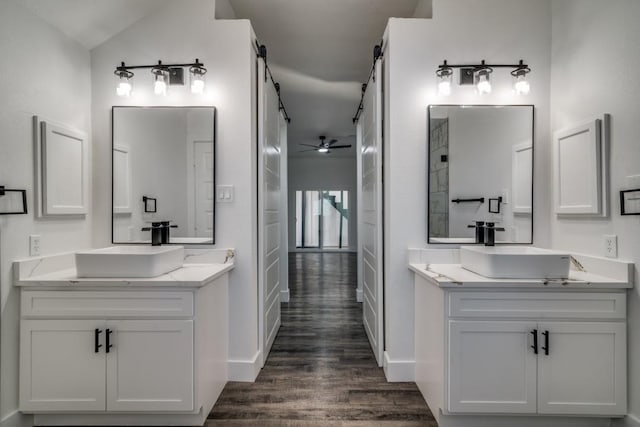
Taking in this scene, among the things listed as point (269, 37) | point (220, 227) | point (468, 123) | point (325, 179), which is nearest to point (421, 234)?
point (468, 123)

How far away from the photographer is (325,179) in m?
10.1

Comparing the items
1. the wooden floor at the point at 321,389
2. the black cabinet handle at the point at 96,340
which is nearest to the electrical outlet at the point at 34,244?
the black cabinet handle at the point at 96,340

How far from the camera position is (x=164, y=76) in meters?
2.40

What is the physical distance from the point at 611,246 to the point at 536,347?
0.73m

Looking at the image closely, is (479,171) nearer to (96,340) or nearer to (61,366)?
(96,340)

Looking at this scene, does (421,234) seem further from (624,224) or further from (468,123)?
(624,224)

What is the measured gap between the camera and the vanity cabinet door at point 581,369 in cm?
183

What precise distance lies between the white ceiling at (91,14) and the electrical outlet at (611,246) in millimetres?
3254

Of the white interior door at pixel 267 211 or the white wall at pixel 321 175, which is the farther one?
the white wall at pixel 321 175

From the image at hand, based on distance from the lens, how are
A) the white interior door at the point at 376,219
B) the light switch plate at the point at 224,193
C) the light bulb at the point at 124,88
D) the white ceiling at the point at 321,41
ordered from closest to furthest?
the light bulb at the point at 124,88, the light switch plate at the point at 224,193, the white interior door at the point at 376,219, the white ceiling at the point at 321,41

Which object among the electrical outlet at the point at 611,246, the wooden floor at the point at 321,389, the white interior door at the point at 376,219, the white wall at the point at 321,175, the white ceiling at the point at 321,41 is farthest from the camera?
the white wall at the point at 321,175

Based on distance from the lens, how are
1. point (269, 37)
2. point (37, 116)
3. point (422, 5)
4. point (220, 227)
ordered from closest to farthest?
1. point (37, 116)
2. point (220, 227)
3. point (422, 5)
4. point (269, 37)

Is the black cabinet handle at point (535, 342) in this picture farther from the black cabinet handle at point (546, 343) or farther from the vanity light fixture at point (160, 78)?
the vanity light fixture at point (160, 78)

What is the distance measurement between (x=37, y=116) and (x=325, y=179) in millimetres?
8332
